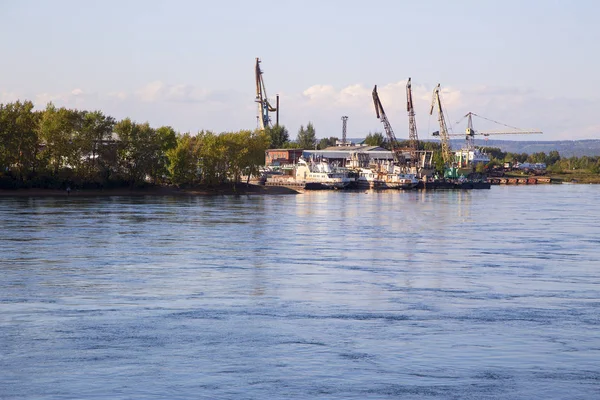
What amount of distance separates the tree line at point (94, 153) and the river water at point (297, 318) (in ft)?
223

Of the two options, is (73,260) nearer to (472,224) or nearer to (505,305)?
(505,305)

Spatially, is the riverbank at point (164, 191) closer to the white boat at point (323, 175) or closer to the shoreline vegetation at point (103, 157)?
the shoreline vegetation at point (103, 157)

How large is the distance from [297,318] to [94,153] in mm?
104456

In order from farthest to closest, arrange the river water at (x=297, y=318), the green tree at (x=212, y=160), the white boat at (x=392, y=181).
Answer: the white boat at (x=392, y=181) → the green tree at (x=212, y=160) → the river water at (x=297, y=318)

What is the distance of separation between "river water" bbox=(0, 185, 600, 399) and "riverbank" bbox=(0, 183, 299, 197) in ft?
218

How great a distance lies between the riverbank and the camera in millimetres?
119319

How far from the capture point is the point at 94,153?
12825 centimetres

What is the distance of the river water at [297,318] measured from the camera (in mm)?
20906

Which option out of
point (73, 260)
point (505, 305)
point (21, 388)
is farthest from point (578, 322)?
point (73, 260)

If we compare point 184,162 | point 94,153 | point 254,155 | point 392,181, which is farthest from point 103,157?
point 392,181

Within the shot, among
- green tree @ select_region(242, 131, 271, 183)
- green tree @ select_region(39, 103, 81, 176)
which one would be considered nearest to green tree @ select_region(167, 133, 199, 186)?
green tree @ select_region(242, 131, 271, 183)

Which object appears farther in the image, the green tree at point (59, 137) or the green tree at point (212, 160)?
the green tree at point (212, 160)

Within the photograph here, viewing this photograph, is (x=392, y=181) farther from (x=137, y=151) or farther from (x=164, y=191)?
(x=137, y=151)

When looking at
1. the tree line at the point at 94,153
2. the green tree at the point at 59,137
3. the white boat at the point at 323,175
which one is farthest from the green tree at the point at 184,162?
the white boat at the point at 323,175
